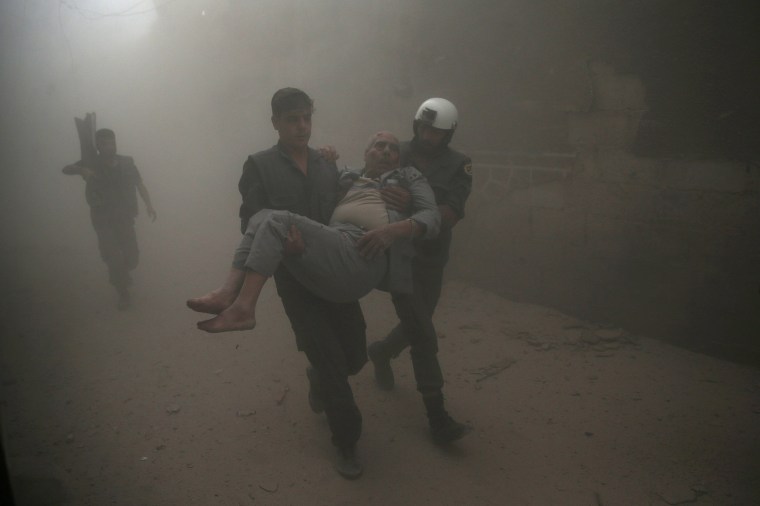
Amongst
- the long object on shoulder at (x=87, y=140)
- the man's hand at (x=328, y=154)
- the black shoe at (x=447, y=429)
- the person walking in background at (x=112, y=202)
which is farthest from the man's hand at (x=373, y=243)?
the long object on shoulder at (x=87, y=140)

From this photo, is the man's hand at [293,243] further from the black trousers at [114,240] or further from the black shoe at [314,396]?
the black trousers at [114,240]

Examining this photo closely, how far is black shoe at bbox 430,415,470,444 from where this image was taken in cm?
285

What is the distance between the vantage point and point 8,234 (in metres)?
9.91

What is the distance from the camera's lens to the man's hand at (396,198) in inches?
107

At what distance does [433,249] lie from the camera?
10.4ft

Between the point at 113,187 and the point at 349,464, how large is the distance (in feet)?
14.6

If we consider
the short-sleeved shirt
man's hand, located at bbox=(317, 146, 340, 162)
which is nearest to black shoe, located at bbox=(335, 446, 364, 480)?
man's hand, located at bbox=(317, 146, 340, 162)

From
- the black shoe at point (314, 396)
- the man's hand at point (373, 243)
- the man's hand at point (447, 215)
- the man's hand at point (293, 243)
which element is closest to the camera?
the man's hand at point (293, 243)

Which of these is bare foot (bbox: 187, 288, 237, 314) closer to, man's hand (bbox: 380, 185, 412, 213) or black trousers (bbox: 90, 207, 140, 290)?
man's hand (bbox: 380, 185, 412, 213)

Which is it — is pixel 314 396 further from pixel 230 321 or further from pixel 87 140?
pixel 87 140

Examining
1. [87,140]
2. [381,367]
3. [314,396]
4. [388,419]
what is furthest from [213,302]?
[87,140]

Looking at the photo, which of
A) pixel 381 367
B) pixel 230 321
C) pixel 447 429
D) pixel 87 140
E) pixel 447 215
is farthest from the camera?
pixel 87 140

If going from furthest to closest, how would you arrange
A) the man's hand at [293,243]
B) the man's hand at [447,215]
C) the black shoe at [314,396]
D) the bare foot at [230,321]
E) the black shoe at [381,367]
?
the black shoe at [381,367] → the black shoe at [314,396] → the man's hand at [447,215] → the man's hand at [293,243] → the bare foot at [230,321]

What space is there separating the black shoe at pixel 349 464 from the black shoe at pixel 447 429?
0.47 meters
